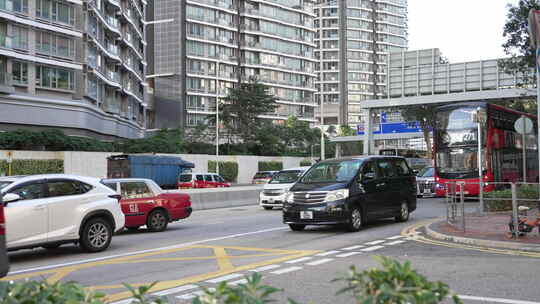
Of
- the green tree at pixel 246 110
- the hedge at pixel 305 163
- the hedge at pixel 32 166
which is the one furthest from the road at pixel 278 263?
the green tree at pixel 246 110

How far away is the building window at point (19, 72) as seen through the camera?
156 feet

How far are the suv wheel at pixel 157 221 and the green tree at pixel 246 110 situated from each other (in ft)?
182

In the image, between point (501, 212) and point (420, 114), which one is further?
point (420, 114)

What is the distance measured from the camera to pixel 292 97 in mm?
113188

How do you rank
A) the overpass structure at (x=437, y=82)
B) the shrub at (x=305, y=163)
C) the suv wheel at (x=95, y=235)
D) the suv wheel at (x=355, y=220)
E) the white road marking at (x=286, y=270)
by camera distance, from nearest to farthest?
1. the white road marking at (x=286, y=270)
2. the suv wheel at (x=95, y=235)
3. the suv wheel at (x=355, y=220)
4. the overpass structure at (x=437, y=82)
5. the shrub at (x=305, y=163)

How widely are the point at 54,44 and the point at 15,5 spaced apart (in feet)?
14.9

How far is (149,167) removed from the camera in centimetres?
4491

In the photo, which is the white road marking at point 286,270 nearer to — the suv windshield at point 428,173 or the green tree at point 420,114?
the suv windshield at point 428,173

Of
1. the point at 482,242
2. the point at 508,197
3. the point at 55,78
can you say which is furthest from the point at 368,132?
the point at 482,242

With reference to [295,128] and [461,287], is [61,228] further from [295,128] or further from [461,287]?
[295,128]

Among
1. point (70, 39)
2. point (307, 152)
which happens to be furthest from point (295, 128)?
point (70, 39)

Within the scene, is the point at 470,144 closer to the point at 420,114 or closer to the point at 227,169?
the point at 420,114

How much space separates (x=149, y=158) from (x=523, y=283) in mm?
39030

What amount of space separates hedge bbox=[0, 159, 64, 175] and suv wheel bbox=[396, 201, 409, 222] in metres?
30.0
